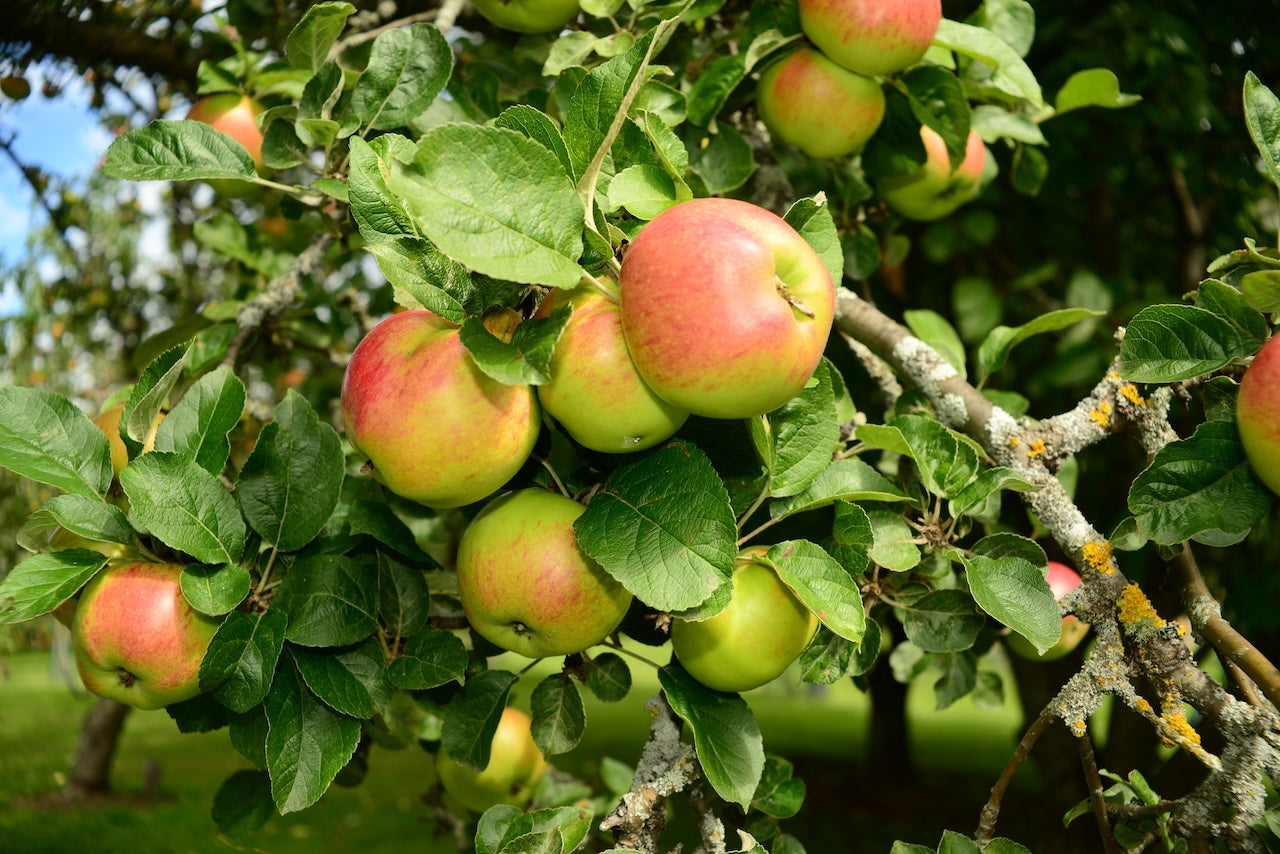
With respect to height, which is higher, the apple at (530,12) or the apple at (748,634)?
the apple at (530,12)

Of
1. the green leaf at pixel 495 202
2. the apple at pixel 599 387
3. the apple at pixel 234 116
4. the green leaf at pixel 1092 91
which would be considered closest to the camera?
the green leaf at pixel 495 202

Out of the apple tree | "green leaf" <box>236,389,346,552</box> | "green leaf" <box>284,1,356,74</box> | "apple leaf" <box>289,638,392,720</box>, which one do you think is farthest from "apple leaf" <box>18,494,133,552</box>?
"green leaf" <box>284,1,356,74</box>

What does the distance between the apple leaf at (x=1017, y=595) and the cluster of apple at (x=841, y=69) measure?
760mm

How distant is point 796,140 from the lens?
1.51m

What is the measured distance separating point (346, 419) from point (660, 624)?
16.4 inches

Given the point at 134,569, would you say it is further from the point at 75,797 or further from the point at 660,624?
the point at 75,797

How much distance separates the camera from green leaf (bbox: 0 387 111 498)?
1071mm

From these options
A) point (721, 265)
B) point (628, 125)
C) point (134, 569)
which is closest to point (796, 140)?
point (628, 125)

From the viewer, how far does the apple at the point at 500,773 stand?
1893mm

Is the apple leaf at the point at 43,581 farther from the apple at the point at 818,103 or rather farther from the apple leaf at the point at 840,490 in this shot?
the apple at the point at 818,103

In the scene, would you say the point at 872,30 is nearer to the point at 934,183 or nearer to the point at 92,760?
the point at 934,183

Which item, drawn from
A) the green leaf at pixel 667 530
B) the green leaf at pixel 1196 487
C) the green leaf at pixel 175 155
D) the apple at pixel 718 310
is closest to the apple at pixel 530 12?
the green leaf at pixel 175 155

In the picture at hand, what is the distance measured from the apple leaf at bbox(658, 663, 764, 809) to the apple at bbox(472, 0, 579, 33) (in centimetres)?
107

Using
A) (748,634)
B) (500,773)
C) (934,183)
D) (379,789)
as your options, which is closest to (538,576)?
(748,634)
